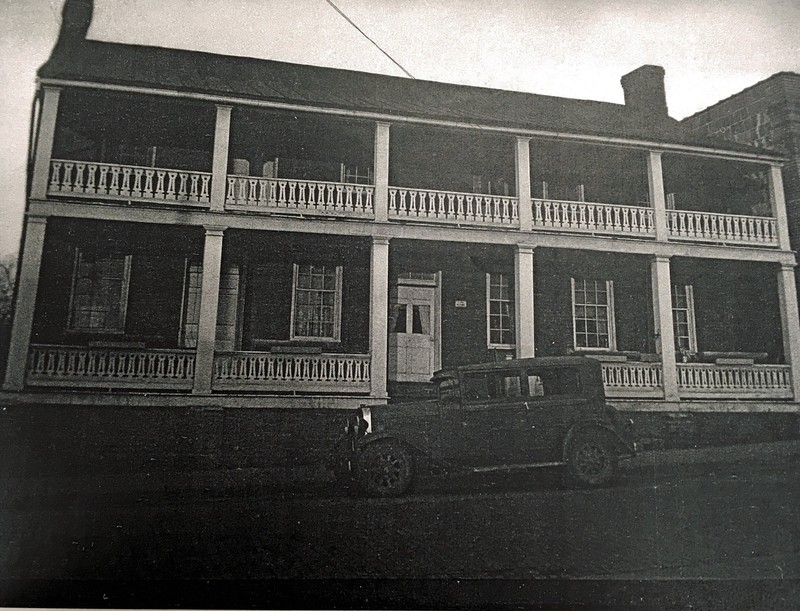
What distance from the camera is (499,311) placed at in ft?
16.1

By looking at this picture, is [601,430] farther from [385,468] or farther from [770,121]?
[770,121]

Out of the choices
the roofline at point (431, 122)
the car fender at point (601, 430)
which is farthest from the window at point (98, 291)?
the car fender at point (601, 430)

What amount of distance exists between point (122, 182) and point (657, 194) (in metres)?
4.88

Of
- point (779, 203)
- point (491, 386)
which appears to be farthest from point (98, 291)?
point (779, 203)

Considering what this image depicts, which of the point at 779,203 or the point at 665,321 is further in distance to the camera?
the point at 779,203

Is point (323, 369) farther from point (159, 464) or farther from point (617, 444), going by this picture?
point (617, 444)

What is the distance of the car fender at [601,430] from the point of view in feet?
13.8

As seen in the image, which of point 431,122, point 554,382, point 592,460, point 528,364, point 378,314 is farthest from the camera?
point 431,122

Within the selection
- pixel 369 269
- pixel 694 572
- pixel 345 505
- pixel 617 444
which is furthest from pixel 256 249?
pixel 694 572

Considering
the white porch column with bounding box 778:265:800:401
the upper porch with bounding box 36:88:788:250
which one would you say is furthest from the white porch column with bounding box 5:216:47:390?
the white porch column with bounding box 778:265:800:401

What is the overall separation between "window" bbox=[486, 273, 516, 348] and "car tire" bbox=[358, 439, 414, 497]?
3.88 ft

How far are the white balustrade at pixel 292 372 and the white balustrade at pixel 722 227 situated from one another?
3.46 m

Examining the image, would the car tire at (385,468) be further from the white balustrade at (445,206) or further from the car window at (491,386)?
the white balustrade at (445,206)

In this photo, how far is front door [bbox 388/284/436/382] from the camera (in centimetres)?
451
